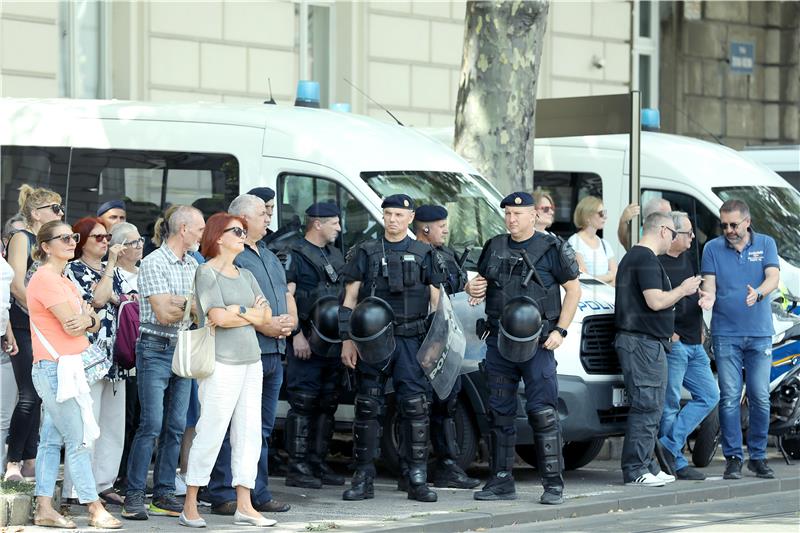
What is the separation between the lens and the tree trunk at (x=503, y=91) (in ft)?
45.1

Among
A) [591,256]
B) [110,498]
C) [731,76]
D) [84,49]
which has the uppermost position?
[731,76]

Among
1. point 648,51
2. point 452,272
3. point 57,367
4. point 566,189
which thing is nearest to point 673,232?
point 452,272

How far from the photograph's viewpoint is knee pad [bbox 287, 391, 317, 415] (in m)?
10.7

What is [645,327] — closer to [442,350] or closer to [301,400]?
[442,350]

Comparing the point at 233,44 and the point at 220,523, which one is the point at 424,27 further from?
the point at 220,523

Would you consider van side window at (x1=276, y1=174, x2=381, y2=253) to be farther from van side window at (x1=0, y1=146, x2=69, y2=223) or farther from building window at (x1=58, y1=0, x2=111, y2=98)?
building window at (x1=58, y1=0, x2=111, y2=98)

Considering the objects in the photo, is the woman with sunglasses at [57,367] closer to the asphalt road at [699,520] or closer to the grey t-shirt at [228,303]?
the grey t-shirt at [228,303]

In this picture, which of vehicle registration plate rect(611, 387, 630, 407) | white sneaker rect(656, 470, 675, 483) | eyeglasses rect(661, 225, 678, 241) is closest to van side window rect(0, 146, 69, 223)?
vehicle registration plate rect(611, 387, 630, 407)

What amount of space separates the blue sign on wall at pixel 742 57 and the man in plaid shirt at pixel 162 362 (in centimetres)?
1664

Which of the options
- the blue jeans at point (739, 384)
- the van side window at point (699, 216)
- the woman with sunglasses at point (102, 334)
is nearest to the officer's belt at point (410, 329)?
the woman with sunglasses at point (102, 334)

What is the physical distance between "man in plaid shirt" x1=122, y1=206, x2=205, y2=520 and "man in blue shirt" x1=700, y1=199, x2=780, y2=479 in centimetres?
387

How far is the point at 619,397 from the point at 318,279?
220 cm

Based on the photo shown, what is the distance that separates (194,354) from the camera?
874cm

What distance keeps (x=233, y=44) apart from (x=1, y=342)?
8.99m
